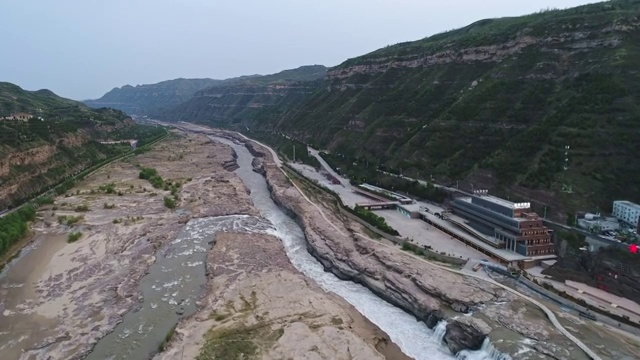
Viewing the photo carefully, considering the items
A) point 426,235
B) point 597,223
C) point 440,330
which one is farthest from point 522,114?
point 440,330

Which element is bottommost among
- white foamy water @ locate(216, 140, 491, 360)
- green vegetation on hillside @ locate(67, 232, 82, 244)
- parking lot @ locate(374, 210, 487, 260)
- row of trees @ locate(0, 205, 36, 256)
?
white foamy water @ locate(216, 140, 491, 360)

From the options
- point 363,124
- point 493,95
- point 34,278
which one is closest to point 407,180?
point 493,95

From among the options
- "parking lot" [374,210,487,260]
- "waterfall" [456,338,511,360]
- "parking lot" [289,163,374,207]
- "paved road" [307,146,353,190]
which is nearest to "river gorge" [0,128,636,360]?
"waterfall" [456,338,511,360]

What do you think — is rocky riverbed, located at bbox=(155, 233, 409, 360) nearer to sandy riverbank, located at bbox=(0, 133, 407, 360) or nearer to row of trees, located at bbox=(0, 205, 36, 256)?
sandy riverbank, located at bbox=(0, 133, 407, 360)

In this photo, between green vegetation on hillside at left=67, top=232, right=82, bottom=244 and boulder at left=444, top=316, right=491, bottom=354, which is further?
green vegetation on hillside at left=67, top=232, right=82, bottom=244

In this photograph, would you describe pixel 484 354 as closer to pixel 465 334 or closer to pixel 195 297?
pixel 465 334
